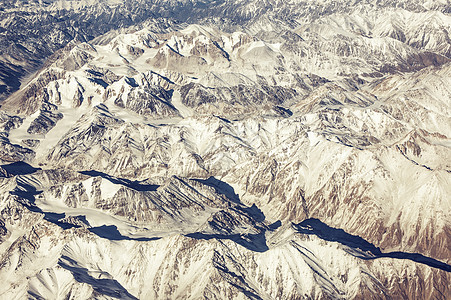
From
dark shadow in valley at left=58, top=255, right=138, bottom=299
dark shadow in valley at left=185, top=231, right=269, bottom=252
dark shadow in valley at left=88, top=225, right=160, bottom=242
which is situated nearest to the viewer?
dark shadow in valley at left=58, top=255, right=138, bottom=299

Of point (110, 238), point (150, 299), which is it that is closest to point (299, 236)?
point (150, 299)

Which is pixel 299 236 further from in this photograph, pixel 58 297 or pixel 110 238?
pixel 58 297

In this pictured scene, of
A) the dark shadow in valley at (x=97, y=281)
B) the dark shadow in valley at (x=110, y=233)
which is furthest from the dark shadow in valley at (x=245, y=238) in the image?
the dark shadow in valley at (x=97, y=281)

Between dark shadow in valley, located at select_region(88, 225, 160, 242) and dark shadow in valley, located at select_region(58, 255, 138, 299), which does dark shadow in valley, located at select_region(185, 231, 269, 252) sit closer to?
dark shadow in valley, located at select_region(88, 225, 160, 242)

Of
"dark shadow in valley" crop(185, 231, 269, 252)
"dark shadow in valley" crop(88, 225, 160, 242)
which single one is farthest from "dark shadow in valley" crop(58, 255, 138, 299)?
"dark shadow in valley" crop(185, 231, 269, 252)

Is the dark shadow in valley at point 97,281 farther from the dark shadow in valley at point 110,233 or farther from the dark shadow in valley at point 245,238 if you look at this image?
the dark shadow in valley at point 245,238

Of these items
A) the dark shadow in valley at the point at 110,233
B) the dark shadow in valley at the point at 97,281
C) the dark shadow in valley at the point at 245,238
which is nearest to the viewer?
the dark shadow in valley at the point at 97,281

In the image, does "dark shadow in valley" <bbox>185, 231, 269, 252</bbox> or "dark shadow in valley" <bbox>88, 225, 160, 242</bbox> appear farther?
"dark shadow in valley" <bbox>88, 225, 160, 242</bbox>
